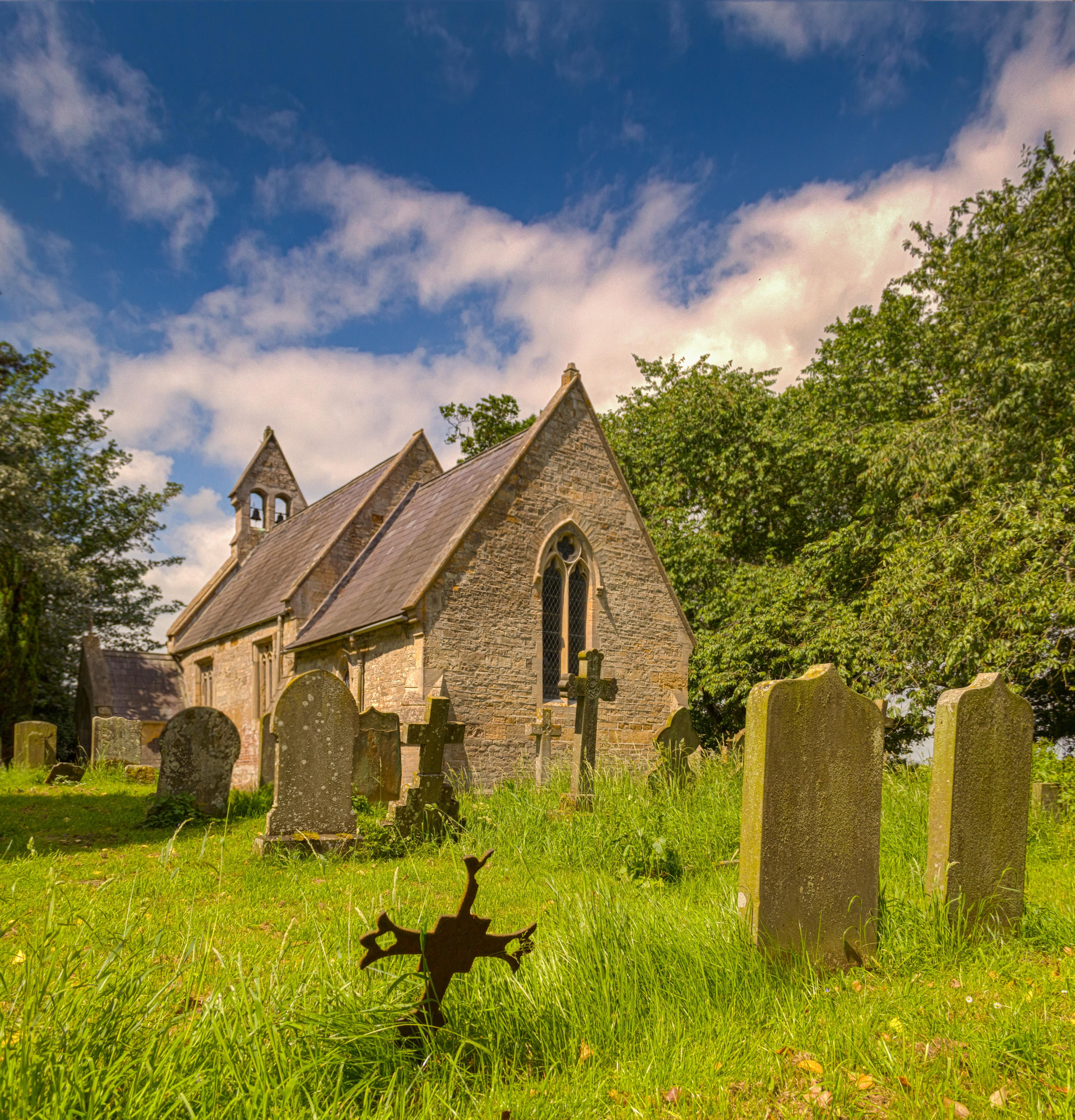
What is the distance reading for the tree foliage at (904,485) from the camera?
1297 centimetres

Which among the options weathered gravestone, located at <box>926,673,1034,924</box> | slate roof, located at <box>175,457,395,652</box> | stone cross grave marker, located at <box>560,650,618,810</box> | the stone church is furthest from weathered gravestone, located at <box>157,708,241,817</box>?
weathered gravestone, located at <box>926,673,1034,924</box>

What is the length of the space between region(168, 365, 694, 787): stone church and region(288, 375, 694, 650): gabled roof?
47 millimetres

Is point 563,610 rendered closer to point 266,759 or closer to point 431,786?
point 266,759

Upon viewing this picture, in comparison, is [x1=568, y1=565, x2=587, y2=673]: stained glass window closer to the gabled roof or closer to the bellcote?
the gabled roof

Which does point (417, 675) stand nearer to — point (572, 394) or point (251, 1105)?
point (572, 394)

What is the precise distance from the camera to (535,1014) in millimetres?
3225

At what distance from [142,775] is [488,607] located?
6.21m

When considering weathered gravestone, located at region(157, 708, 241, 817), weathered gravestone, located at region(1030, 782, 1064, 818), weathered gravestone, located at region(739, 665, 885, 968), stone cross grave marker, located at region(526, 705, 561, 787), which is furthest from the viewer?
stone cross grave marker, located at region(526, 705, 561, 787)

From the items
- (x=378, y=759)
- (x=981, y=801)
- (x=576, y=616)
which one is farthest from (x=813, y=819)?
(x=576, y=616)

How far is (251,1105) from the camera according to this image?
2.31 m

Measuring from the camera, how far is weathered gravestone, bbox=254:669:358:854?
7371mm

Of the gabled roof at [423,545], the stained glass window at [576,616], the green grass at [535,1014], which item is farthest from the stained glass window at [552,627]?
the green grass at [535,1014]

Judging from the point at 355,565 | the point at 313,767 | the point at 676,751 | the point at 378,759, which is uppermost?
the point at 355,565

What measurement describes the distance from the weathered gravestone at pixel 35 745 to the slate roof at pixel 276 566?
4423mm
